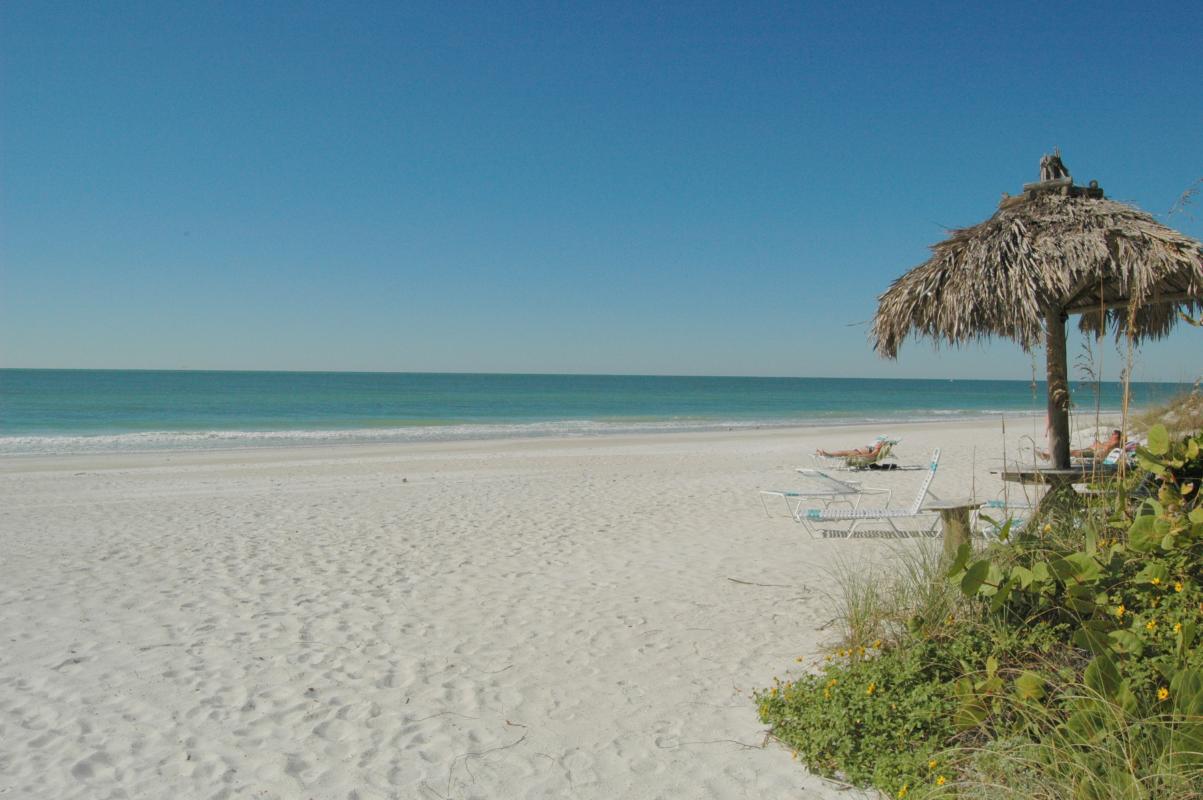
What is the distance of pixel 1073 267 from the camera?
560cm

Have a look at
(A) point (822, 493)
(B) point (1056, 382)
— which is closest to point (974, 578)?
(B) point (1056, 382)

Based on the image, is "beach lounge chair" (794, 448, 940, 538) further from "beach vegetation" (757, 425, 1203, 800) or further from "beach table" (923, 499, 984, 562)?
"beach vegetation" (757, 425, 1203, 800)

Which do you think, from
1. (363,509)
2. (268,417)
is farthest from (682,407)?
(363,509)

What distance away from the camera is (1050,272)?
18.5 feet

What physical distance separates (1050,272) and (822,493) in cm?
340

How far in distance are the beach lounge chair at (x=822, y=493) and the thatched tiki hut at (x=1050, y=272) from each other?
2.37 metres

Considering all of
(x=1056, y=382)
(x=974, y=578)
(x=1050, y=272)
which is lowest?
(x=974, y=578)

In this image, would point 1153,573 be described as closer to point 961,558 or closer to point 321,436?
point 961,558

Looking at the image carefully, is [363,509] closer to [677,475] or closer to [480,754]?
[677,475]

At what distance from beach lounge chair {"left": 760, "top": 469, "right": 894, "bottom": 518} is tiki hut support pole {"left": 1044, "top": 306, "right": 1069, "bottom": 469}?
243 centimetres

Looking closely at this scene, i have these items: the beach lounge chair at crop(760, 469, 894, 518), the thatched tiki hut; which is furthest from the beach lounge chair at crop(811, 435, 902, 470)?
the thatched tiki hut

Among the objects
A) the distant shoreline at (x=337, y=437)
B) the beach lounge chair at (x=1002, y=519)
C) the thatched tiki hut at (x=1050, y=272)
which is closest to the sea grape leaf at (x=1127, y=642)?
the beach lounge chair at (x=1002, y=519)

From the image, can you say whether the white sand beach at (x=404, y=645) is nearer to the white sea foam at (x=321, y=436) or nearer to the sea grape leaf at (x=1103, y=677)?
the sea grape leaf at (x=1103, y=677)

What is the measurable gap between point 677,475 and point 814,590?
7765 millimetres
